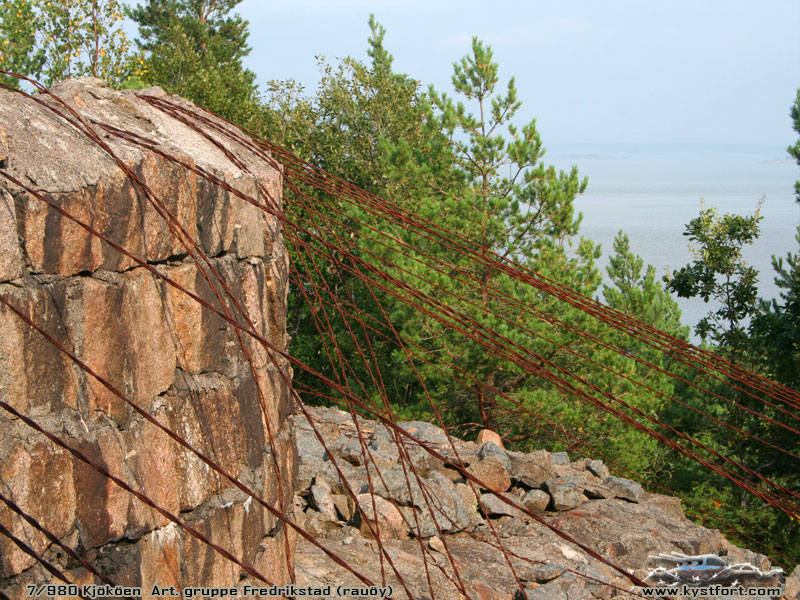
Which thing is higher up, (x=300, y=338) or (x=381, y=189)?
(x=381, y=189)

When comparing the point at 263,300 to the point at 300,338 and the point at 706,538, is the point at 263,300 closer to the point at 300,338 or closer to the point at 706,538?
the point at 706,538

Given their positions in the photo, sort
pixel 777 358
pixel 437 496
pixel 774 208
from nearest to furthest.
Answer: pixel 437 496, pixel 777 358, pixel 774 208

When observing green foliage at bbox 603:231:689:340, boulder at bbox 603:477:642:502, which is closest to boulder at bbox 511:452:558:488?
boulder at bbox 603:477:642:502

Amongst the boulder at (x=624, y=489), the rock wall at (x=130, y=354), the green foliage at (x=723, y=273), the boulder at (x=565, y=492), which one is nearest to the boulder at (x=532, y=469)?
the boulder at (x=565, y=492)

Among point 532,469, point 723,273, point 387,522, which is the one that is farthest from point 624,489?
point 723,273

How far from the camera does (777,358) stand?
12148mm

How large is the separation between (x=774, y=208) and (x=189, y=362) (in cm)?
8907

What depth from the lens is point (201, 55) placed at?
25.2m

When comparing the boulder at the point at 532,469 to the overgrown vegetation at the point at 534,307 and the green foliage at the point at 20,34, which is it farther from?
the green foliage at the point at 20,34

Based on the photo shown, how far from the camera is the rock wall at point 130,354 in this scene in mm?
2223

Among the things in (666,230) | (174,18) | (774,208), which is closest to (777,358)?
(174,18)

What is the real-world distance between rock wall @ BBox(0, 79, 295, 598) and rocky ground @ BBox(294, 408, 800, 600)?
847mm

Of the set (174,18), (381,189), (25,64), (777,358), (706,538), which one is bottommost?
(706,538)

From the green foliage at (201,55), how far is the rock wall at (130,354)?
52.6 feet
